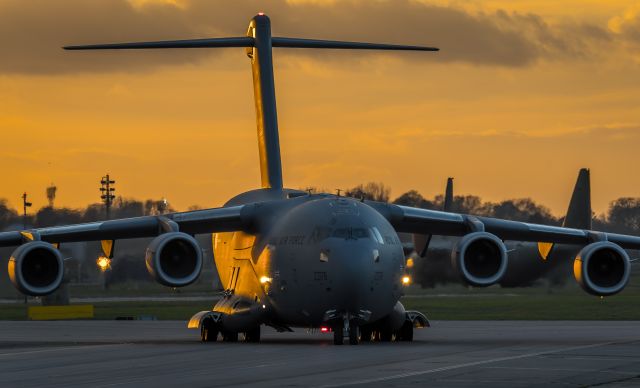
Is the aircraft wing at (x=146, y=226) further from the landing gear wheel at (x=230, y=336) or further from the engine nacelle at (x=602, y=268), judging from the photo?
the engine nacelle at (x=602, y=268)

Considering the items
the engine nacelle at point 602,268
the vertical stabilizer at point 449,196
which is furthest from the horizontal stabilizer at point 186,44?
the vertical stabilizer at point 449,196

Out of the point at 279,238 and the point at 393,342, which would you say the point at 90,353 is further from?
the point at 393,342

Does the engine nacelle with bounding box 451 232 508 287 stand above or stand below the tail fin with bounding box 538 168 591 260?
below

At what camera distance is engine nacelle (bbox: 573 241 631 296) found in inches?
1160

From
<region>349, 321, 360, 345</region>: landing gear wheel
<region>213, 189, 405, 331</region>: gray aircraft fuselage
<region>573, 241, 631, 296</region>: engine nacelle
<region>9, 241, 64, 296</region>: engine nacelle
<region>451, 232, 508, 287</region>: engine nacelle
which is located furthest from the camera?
<region>573, 241, 631, 296</region>: engine nacelle

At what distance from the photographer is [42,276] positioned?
2877 cm

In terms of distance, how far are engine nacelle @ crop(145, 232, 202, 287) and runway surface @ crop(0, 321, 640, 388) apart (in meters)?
1.43

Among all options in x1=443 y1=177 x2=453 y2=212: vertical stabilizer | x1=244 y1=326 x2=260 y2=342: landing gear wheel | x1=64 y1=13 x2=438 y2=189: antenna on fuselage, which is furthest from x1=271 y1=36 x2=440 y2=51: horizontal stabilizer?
x1=443 y1=177 x2=453 y2=212: vertical stabilizer

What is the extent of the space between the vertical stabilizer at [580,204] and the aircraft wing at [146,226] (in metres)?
35.0

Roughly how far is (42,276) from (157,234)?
2.82m

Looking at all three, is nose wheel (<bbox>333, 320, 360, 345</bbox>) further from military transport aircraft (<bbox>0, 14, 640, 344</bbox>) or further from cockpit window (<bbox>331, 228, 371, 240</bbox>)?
cockpit window (<bbox>331, 228, 371, 240</bbox>)

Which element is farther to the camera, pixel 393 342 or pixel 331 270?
pixel 393 342

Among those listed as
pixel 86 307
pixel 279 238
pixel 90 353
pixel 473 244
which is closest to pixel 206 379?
pixel 90 353

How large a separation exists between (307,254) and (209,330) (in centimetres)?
391
